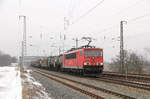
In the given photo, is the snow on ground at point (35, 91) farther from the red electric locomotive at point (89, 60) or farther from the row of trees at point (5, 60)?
the row of trees at point (5, 60)

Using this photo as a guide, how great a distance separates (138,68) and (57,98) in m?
30.8

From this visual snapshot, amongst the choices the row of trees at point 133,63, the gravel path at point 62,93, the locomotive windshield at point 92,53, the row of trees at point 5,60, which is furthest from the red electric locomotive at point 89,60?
the row of trees at point 5,60

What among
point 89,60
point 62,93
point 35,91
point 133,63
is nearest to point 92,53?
point 89,60

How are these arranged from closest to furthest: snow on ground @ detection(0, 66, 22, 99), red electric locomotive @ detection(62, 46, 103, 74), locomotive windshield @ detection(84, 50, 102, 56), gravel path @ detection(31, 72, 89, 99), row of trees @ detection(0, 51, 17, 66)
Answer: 1. gravel path @ detection(31, 72, 89, 99)
2. snow on ground @ detection(0, 66, 22, 99)
3. red electric locomotive @ detection(62, 46, 103, 74)
4. locomotive windshield @ detection(84, 50, 102, 56)
5. row of trees @ detection(0, 51, 17, 66)

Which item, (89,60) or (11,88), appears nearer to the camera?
(11,88)

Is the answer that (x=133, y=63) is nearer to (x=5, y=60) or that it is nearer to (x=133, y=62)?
(x=133, y=62)

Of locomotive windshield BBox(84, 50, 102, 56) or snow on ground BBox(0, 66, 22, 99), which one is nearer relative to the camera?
snow on ground BBox(0, 66, 22, 99)

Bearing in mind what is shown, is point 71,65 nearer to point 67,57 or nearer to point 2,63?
point 67,57

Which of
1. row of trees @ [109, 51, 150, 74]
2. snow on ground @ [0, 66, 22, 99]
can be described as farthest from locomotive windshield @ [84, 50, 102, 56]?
row of trees @ [109, 51, 150, 74]

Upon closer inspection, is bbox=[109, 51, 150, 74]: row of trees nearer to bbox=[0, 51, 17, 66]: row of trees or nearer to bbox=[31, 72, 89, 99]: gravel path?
bbox=[31, 72, 89, 99]: gravel path

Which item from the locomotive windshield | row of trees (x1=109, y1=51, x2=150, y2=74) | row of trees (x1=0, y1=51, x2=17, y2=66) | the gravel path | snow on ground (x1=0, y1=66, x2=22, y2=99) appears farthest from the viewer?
row of trees (x1=0, y1=51, x2=17, y2=66)

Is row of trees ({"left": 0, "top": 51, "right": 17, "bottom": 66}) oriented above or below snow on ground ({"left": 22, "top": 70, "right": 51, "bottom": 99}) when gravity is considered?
above

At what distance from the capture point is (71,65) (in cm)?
3095

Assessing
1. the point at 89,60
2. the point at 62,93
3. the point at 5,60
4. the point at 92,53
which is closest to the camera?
the point at 62,93
